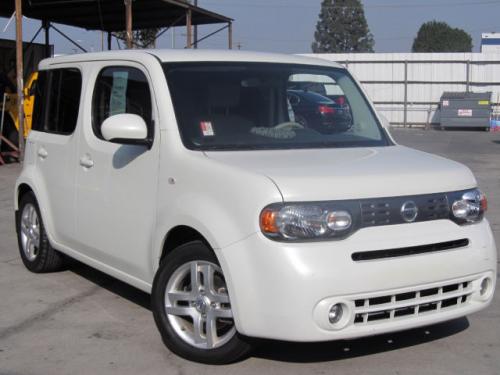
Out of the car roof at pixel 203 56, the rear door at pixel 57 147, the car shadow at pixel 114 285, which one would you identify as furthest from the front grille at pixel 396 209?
the rear door at pixel 57 147

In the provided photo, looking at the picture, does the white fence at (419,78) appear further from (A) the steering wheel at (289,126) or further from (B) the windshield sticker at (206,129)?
(B) the windshield sticker at (206,129)

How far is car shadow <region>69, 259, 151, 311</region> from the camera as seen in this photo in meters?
5.79

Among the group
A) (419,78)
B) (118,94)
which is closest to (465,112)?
(419,78)

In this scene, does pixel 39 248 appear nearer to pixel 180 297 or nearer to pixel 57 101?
pixel 57 101

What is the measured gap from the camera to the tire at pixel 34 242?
21.0 feet

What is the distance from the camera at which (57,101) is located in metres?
6.16

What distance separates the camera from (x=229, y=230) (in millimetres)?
3990

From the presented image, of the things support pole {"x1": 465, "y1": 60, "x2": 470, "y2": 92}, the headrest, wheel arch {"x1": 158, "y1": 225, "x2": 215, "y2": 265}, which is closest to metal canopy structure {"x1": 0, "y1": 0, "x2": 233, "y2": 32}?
the headrest

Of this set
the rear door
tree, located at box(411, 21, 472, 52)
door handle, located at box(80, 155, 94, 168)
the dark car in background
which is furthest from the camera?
tree, located at box(411, 21, 472, 52)

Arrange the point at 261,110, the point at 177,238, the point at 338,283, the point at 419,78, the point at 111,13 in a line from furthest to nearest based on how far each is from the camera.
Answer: the point at 419,78 → the point at 111,13 → the point at 261,110 → the point at 177,238 → the point at 338,283

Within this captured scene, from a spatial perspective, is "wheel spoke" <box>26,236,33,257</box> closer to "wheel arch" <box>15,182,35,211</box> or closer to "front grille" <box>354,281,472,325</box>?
"wheel arch" <box>15,182,35,211</box>

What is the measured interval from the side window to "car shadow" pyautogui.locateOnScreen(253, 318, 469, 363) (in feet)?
5.08

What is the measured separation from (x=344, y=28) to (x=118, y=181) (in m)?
97.6

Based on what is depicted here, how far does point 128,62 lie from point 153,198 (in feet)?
3.55
